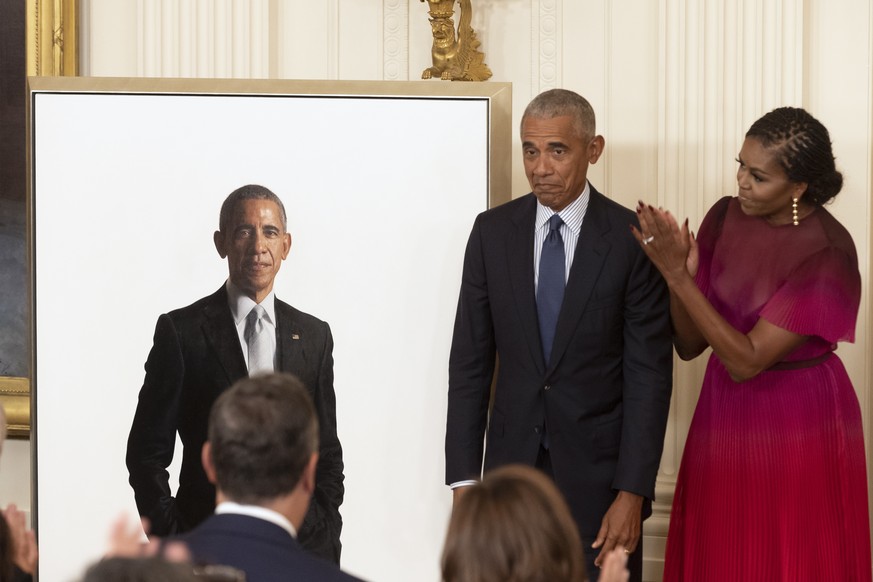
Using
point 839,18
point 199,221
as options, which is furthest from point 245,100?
point 839,18

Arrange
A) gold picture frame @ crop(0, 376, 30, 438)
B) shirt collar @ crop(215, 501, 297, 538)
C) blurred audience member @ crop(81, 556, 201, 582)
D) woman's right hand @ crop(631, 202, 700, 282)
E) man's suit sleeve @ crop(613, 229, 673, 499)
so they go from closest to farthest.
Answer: blurred audience member @ crop(81, 556, 201, 582) → shirt collar @ crop(215, 501, 297, 538) → woman's right hand @ crop(631, 202, 700, 282) → man's suit sleeve @ crop(613, 229, 673, 499) → gold picture frame @ crop(0, 376, 30, 438)

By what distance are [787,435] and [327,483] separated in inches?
57.1

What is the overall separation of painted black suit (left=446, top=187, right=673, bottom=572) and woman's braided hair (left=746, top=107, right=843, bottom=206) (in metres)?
0.47

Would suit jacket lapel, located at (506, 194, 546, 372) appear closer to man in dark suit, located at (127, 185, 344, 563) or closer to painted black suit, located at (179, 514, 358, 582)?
man in dark suit, located at (127, 185, 344, 563)

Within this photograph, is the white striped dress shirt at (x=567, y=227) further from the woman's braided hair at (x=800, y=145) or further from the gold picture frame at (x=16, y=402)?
the gold picture frame at (x=16, y=402)

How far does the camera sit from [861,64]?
433cm

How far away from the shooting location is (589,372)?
3.54 m

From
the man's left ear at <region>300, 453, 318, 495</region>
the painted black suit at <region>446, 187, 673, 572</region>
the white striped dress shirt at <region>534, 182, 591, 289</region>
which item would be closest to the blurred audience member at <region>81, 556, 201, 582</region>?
the man's left ear at <region>300, 453, 318, 495</region>

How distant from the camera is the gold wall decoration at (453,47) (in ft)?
14.5

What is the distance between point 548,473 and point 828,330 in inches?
36.0

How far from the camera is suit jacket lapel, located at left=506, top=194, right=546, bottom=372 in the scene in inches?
141

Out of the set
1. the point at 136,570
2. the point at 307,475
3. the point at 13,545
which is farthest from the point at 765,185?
the point at 136,570

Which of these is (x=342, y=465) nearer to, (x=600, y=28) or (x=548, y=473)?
(x=548, y=473)


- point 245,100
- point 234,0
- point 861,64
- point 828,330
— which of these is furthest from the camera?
point 234,0
